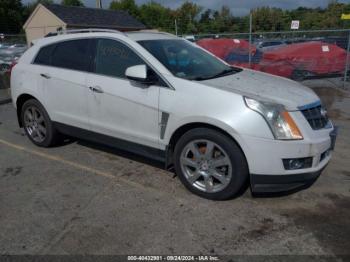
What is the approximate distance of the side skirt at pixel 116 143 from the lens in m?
4.32

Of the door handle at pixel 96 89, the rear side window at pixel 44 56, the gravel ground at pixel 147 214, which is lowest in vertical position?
the gravel ground at pixel 147 214

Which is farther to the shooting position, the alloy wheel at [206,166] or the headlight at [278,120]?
the alloy wheel at [206,166]

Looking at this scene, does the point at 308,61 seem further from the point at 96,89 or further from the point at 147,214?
the point at 147,214

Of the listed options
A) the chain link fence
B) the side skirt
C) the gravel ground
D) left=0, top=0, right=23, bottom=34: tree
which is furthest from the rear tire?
left=0, top=0, right=23, bottom=34: tree

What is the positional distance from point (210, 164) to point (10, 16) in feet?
203

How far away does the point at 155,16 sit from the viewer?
67.9 m

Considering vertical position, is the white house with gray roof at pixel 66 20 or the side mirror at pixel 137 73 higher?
the white house with gray roof at pixel 66 20

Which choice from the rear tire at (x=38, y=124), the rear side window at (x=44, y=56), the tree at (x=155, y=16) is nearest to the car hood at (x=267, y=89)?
the rear side window at (x=44, y=56)

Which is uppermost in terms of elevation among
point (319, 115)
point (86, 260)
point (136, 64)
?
point (136, 64)

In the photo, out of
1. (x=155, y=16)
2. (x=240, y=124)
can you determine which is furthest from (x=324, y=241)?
(x=155, y=16)

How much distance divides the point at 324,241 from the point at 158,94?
7.03 feet

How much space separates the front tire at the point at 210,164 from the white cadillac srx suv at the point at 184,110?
0.01 meters

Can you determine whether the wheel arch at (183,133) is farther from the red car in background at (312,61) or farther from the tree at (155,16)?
the tree at (155,16)

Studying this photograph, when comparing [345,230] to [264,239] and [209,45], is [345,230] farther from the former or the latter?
[209,45]
